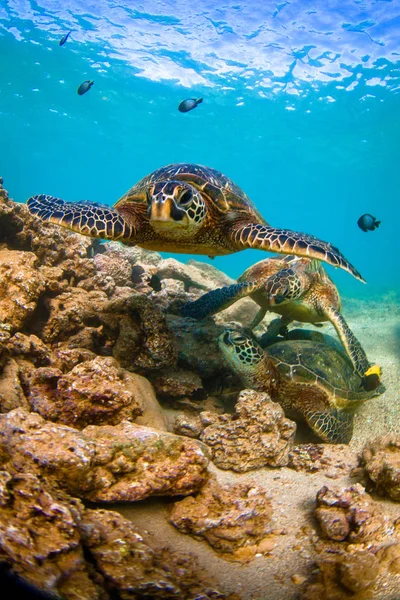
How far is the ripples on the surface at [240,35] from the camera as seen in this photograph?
19.0 meters

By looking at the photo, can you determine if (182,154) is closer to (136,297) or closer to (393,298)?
(393,298)

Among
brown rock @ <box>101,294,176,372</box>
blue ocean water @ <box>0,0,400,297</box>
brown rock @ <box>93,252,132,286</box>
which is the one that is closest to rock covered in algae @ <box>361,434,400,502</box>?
brown rock @ <box>101,294,176,372</box>

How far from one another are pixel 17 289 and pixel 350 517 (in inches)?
150

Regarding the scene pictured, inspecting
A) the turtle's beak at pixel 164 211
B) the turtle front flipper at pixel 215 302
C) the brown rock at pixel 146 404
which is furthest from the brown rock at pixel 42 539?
the turtle front flipper at pixel 215 302

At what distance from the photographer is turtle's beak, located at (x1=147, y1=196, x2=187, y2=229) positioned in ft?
13.1

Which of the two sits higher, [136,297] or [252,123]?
[252,123]

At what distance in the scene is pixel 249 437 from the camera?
136 inches

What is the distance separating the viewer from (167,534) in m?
2.38

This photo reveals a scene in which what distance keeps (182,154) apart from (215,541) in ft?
206

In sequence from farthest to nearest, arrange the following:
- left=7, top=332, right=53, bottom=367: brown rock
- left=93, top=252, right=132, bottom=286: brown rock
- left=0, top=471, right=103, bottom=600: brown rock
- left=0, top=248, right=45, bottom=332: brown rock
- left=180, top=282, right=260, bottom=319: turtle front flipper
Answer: left=93, top=252, right=132, bottom=286: brown rock, left=180, top=282, right=260, bottom=319: turtle front flipper, left=0, top=248, right=45, bottom=332: brown rock, left=7, top=332, right=53, bottom=367: brown rock, left=0, top=471, right=103, bottom=600: brown rock

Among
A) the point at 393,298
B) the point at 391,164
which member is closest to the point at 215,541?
the point at 393,298

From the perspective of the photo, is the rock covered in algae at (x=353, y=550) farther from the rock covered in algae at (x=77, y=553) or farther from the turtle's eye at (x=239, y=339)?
the turtle's eye at (x=239, y=339)

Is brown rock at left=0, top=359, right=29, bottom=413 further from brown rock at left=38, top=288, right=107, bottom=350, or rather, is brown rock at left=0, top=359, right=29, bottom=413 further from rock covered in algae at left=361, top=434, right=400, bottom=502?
rock covered in algae at left=361, top=434, right=400, bottom=502

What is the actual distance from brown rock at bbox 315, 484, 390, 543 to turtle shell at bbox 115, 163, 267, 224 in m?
3.82
